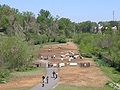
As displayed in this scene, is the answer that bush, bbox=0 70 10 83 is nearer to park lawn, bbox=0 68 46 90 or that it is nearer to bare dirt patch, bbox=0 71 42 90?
park lawn, bbox=0 68 46 90

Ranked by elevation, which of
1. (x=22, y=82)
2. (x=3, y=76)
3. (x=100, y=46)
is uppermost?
(x=100, y=46)

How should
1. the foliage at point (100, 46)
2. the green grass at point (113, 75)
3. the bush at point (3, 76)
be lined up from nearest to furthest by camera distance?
the bush at point (3, 76)
the green grass at point (113, 75)
the foliage at point (100, 46)

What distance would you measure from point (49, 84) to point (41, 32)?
329ft

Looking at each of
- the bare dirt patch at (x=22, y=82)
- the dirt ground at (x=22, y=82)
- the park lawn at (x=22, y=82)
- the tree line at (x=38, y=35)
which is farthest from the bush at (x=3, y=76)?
the tree line at (x=38, y=35)

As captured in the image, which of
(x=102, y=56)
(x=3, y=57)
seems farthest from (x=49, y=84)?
(x=102, y=56)

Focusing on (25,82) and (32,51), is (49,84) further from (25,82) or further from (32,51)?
(32,51)

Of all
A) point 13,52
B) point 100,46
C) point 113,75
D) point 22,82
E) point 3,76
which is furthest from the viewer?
point 100,46

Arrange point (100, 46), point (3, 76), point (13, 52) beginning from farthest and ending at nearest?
1. point (100, 46)
2. point (13, 52)
3. point (3, 76)

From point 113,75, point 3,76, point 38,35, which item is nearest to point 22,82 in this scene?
point 3,76

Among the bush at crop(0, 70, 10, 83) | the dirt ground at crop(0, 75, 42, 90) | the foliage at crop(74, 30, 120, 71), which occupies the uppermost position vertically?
the foliage at crop(74, 30, 120, 71)

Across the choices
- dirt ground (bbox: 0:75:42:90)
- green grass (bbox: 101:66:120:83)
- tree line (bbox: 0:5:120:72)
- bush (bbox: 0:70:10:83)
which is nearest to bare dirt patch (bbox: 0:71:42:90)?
dirt ground (bbox: 0:75:42:90)

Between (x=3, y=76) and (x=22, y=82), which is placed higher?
(x=3, y=76)

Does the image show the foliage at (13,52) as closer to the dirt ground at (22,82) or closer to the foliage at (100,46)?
the dirt ground at (22,82)

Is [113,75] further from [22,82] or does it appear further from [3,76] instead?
[3,76]
